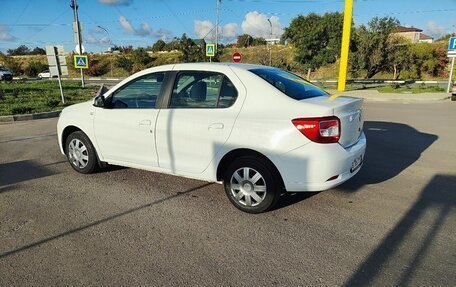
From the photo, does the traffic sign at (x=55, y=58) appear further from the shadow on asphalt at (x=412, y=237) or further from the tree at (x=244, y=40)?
the tree at (x=244, y=40)

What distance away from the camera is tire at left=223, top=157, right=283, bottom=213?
12.9ft

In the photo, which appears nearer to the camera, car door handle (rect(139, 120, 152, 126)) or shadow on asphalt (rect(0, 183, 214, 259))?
shadow on asphalt (rect(0, 183, 214, 259))

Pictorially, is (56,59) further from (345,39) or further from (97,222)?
(345,39)

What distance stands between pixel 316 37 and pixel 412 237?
29.5m

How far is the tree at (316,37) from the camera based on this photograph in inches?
1208

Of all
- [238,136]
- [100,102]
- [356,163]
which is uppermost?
[100,102]

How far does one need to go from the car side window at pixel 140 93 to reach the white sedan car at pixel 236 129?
1 centimetres

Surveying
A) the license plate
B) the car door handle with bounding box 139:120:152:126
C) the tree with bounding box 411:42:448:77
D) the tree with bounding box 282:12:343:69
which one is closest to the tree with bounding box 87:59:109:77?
the tree with bounding box 282:12:343:69

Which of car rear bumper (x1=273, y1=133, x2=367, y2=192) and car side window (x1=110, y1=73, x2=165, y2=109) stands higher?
car side window (x1=110, y1=73, x2=165, y2=109)

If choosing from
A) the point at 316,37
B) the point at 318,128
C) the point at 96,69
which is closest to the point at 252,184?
the point at 318,128

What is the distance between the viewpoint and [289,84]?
4.38 meters

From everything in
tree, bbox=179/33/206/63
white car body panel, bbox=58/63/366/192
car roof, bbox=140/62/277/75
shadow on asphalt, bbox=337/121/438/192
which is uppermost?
tree, bbox=179/33/206/63

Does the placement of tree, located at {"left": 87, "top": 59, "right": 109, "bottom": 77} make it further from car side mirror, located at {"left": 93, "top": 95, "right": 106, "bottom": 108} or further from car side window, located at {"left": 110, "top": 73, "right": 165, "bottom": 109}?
car side window, located at {"left": 110, "top": 73, "right": 165, "bottom": 109}

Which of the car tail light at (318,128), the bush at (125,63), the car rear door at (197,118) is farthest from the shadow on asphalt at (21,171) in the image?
the bush at (125,63)
